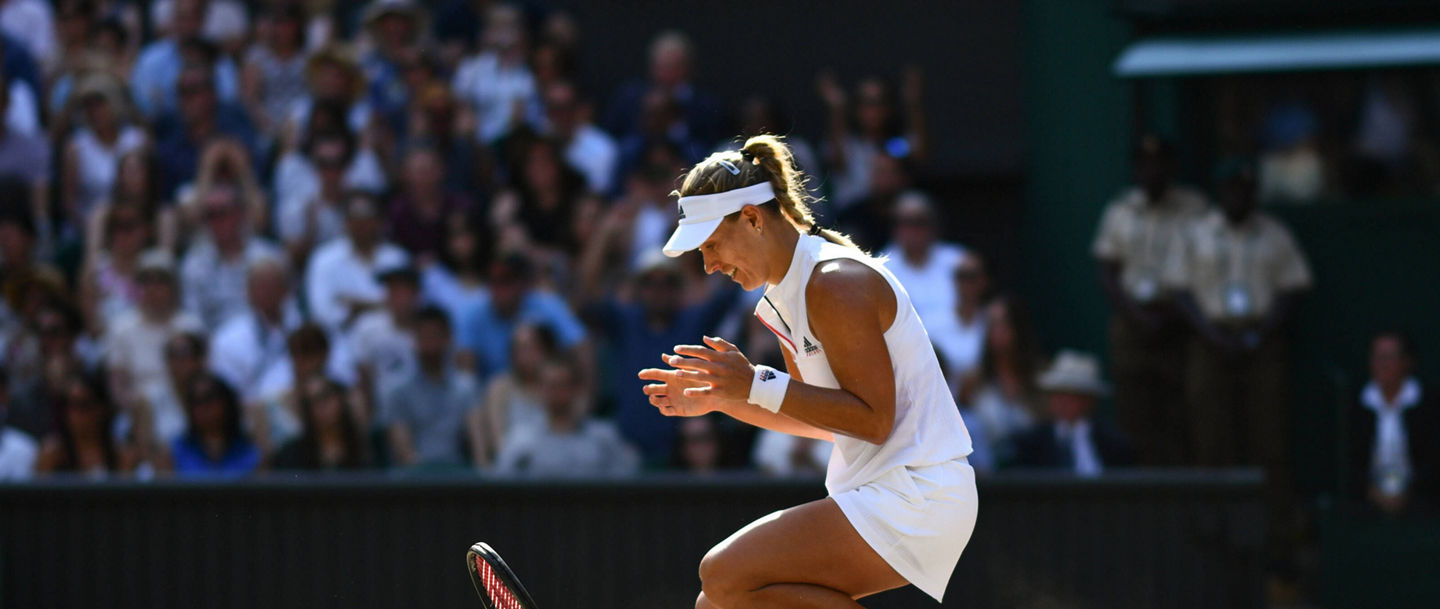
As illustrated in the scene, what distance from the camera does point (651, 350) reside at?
856 centimetres

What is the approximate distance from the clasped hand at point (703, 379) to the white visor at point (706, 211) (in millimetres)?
244

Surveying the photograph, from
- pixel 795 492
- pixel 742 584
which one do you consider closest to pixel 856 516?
pixel 742 584

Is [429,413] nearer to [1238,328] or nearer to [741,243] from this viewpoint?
[1238,328]

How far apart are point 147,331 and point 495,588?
4.89m

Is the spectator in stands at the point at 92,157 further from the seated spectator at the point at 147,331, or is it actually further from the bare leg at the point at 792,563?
the bare leg at the point at 792,563

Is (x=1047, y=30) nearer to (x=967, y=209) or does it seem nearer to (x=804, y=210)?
(x=967, y=209)

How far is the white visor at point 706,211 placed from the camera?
4086 mm

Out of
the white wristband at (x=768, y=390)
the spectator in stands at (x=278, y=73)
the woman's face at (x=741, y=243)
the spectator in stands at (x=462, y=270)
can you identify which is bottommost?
the spectator in stands at (x=462, y=270)

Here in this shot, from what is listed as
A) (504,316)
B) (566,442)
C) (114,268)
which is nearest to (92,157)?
(114,268)

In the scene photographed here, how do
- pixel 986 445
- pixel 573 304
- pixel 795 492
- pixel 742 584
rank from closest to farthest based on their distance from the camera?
pixel 742 584
pixel 795 492
pixel 986 445
pixel 573 304

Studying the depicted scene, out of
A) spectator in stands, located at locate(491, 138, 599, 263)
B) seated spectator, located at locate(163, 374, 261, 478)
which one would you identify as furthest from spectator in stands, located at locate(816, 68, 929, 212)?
seated spectator, located at locate(163, 374, 261, 478)

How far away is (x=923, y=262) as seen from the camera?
29.0 feet

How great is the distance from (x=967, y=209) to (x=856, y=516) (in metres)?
7.08

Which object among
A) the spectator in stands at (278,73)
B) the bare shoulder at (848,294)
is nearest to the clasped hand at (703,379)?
the bare shoulder at (848,294)
